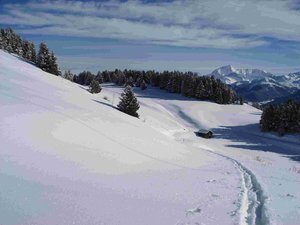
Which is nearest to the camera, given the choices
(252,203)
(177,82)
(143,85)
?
(252,203)

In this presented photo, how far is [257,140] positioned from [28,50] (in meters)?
76.6

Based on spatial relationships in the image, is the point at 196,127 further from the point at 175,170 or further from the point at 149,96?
the point at 175,170

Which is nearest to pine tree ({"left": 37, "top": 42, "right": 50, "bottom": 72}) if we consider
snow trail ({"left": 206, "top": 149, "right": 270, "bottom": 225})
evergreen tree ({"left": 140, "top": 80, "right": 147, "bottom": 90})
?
evergreen tree ({"left": 140, "top": 80, "right": 147, "bottom": 90})

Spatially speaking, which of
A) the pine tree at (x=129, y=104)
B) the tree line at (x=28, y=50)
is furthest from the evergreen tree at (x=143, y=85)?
the pine tree at (x=129, y=104)

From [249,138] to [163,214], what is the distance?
73.8m

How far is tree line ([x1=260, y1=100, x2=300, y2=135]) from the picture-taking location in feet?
288

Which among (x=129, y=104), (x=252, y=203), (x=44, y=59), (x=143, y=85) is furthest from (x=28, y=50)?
(x=252, y=203)

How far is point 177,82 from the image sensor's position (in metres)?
154

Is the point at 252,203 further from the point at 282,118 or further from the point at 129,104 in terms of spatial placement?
the point at 282,118

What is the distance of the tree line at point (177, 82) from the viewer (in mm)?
140375

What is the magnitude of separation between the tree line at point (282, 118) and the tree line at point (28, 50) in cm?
4976

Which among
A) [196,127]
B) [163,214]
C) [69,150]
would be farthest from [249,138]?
[163,214]

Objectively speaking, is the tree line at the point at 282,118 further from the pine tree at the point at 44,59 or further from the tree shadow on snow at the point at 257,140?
the pine tree at the point at 44,59

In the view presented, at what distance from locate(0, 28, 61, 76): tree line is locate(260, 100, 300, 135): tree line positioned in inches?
1959
